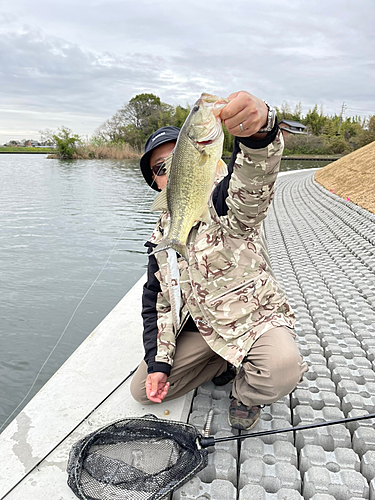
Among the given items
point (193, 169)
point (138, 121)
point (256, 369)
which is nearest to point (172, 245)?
point (193, 169)

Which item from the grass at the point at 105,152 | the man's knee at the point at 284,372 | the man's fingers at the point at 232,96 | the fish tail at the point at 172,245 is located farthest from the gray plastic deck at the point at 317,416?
the grass at the point at 105,152

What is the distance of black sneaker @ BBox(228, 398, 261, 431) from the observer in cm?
229

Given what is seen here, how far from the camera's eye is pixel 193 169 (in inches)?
63.4

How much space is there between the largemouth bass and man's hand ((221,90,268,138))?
Answer: 0.03m

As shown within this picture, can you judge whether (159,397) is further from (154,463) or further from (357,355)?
(357,355)

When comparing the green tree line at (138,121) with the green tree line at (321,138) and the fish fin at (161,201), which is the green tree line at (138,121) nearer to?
the green tree line at (321,138)

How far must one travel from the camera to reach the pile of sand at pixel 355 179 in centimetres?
1057

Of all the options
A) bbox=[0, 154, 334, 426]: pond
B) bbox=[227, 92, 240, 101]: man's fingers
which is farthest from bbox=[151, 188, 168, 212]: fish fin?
bbox=[0, 154, 334, 426]: pond

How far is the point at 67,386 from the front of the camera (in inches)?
110

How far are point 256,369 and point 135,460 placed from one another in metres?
0.79

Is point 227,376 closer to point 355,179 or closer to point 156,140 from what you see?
point 156,140

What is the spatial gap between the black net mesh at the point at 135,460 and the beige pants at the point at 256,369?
33cm

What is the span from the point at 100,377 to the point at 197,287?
112cm

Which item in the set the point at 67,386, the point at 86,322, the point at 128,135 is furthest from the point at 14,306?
the point at 128,135
